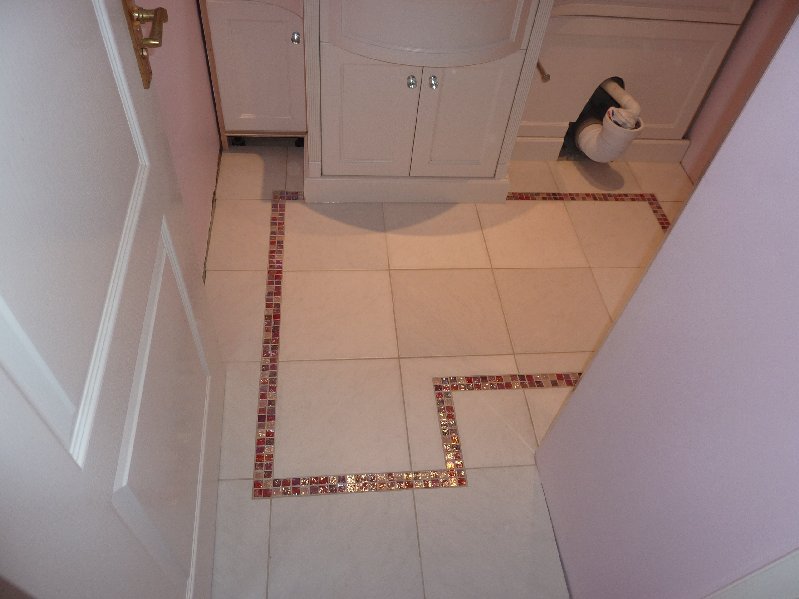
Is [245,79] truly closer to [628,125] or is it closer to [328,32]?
[328,32]

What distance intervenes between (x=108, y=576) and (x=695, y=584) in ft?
3.16

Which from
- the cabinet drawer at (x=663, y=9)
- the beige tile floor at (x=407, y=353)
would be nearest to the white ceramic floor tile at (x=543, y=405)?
the beige tile floor at (x=407, y=353)

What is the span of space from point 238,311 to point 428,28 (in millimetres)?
1073

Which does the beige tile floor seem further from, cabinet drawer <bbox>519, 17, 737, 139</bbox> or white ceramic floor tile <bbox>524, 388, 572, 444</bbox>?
cabinet drawer <bbox>519, 17, 737, 139</bbox>

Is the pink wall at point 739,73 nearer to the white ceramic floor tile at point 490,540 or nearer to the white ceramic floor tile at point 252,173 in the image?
the white ceramic floor tile at point 490,540

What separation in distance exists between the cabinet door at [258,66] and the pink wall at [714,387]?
5.19ft

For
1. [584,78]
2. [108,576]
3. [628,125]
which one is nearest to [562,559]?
[108,576]

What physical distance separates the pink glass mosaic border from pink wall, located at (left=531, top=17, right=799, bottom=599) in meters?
0.48

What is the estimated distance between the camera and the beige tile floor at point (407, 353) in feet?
5.03

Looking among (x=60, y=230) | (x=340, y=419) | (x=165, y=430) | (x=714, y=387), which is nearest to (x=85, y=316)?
(x=60, y=230)

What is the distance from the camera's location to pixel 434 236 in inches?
90.5

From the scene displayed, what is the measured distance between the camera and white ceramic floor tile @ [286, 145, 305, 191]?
240 cm

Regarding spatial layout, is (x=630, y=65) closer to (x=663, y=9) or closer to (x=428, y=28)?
(x=663, y=9)

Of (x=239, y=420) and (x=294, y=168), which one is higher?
(x=294, y=168)
